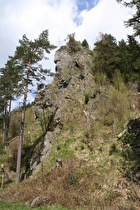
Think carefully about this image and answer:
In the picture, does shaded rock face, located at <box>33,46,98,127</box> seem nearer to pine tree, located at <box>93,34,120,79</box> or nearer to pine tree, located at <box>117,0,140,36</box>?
pine tree, located at <box>93,34,120,79</box>

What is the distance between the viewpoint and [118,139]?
10508 millimetres

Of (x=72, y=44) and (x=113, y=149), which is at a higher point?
(x=72, y=44)

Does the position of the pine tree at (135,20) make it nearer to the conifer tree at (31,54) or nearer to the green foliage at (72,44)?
the conifer tree at (31,54)

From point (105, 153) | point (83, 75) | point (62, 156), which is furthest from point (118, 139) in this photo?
point (83, 75)

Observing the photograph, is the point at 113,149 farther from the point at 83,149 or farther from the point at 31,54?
the point at 31,54

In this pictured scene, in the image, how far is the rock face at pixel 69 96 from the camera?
15.4 meters

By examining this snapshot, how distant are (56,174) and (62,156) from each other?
207 cm

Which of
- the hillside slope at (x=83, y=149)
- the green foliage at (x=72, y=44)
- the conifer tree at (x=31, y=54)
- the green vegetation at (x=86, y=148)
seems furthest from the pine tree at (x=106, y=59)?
the conifer tree at (x=31, y=54)

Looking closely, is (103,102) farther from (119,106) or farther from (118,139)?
(118,139)

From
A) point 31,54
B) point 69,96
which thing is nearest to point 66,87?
point 69,96

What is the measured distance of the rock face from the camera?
15406 mm

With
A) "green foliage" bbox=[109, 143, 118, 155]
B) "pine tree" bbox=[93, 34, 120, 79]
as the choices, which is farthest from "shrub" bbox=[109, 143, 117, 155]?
"pine tree" bbox=[93, 34, 120, 79]

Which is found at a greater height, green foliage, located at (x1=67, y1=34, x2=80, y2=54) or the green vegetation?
green foliage, located at (x1=67, y1=34, x2=80, y2=54)

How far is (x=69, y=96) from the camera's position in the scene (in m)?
18.1
